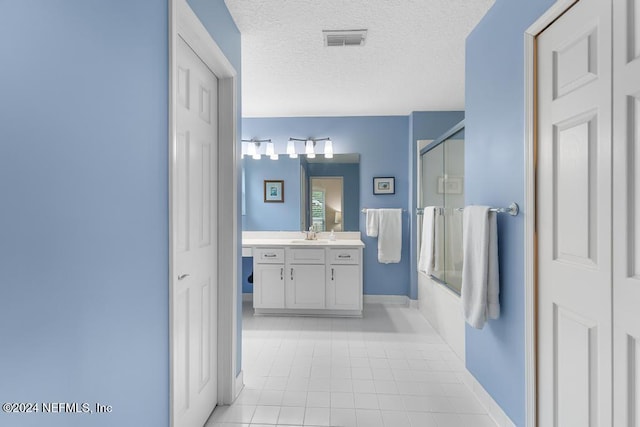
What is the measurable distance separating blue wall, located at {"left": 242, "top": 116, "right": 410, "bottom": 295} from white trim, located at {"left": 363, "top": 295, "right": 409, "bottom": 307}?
0.05m

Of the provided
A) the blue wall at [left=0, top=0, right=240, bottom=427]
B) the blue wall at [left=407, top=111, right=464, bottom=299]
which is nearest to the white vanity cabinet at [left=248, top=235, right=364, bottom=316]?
the blue wall at [left=407, top=111, right=464, bottom=299]

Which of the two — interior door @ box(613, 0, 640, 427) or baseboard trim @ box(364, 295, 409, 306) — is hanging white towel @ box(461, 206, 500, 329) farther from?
baseboard trim @ box(364, 295, 409, 306)

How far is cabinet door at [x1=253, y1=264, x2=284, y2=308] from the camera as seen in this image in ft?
12.2

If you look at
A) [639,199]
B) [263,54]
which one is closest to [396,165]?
[263,54]

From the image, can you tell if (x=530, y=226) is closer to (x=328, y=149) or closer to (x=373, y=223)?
(x=373, y=223)

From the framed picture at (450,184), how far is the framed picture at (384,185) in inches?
35.3

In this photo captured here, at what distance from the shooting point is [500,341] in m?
1.82

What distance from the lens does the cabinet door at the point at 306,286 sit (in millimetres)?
3701

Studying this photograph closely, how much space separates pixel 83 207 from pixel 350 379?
6.83 ft

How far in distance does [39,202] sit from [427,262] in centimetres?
308

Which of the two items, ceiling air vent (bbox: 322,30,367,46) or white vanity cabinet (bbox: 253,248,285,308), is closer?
ceiling air vent (bbox: 322,30,367,46)

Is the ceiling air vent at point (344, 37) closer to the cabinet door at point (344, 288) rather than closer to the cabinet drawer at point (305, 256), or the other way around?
the cabinet drawer at point (305, 256)

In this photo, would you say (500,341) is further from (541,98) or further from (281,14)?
(281,14)

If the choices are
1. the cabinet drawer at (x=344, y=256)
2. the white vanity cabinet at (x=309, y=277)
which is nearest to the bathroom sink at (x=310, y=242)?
the white vanity cabinet at (x=309, y=277)
